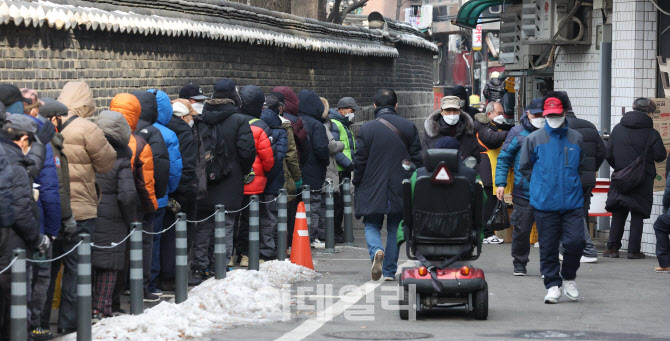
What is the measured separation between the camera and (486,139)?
1769 centimetres

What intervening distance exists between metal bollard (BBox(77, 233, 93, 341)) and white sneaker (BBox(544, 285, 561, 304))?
14.8 ft

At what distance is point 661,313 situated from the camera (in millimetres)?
11352

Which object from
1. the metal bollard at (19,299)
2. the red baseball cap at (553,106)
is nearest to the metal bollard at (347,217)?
the red baseball cap at (553,106)

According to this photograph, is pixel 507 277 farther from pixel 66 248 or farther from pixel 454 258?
pixel 66 248

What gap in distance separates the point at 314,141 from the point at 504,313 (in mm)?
6205

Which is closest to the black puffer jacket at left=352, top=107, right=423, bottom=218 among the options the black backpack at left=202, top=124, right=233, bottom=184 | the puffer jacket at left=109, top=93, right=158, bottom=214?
the black backpack at left=202, top=124, right=233, bottom=184

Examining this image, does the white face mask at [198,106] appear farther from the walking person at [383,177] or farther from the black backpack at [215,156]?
the walking person at [383,177]

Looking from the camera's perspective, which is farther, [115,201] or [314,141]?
[314,141]

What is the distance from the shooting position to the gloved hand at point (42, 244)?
9.05 m

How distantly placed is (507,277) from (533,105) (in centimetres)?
189

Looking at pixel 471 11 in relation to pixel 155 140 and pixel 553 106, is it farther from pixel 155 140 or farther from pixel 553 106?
pixel 155 140

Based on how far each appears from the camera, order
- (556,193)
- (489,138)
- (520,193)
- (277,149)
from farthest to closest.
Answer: (489,138) → (277,149) → (520,193) → (556,193)

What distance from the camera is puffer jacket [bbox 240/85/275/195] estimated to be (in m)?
14.4

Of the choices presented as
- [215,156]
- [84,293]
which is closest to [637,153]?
[215,156]
